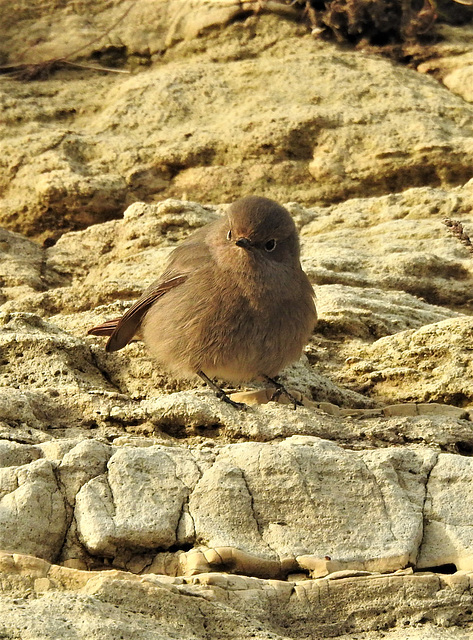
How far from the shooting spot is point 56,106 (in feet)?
30.8

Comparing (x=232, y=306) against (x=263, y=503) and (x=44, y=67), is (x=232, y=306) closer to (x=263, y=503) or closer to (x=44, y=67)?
(x=263, y=503)

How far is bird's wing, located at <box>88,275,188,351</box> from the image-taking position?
631 centimetres

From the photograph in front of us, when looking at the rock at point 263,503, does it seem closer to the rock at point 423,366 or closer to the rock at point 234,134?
the rock at point 423,366

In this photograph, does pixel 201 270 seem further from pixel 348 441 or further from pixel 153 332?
pixel 348 441

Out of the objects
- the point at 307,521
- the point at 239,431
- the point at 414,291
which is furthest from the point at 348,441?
the point at 414,291

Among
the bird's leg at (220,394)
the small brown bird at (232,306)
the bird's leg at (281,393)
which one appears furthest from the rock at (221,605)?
the small brown bird at (232,306)

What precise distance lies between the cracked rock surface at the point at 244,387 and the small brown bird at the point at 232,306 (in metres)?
0.19

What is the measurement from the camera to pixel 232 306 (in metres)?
6.20

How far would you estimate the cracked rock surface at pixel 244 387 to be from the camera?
386 cm

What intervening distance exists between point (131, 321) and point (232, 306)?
65cm

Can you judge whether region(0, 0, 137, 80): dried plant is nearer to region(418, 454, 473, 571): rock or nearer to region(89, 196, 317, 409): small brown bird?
region(89, 196, 317, 409): small brown bird

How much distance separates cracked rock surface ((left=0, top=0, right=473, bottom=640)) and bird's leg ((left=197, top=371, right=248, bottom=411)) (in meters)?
0.08

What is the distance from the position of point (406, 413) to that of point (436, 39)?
4.92m

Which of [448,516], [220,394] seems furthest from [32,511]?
[220,394]
